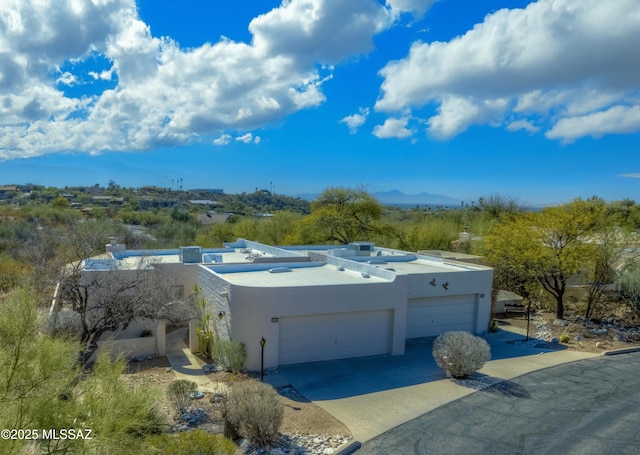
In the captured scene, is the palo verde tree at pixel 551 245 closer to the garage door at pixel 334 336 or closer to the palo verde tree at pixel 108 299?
the garage door at pixel 334 336

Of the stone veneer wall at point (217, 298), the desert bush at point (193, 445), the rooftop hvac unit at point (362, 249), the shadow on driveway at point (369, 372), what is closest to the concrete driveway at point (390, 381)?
the shadow on driveway at point (369, 372)

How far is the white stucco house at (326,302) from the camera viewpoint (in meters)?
14.7

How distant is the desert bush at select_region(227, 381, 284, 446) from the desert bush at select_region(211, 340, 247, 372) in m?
4.06

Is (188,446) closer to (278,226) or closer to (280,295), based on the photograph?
(280,295)

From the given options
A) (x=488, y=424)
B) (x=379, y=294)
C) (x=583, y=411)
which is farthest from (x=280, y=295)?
(x=583, y=411)

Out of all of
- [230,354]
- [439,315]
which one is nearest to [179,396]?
[230,354]

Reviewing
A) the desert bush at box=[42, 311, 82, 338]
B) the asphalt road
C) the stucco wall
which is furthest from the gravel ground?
the stucco wall

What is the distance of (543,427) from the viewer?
10.8 metres

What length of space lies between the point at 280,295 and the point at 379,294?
12.5 ft

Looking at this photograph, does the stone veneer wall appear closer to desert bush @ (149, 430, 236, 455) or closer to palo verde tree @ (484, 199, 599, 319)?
desert bush @ (149, 430, 236, 455)

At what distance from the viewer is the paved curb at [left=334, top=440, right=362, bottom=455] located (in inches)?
368

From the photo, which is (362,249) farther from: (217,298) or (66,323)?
(66,323)

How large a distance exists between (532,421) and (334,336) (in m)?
6.81

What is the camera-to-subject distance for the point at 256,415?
960cm
